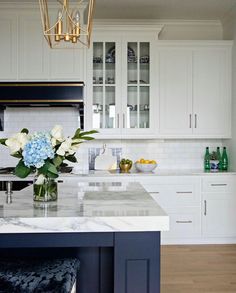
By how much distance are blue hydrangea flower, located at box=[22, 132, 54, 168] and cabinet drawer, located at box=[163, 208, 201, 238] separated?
110 inches

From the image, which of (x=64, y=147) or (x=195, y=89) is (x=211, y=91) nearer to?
(x=195, y=89)

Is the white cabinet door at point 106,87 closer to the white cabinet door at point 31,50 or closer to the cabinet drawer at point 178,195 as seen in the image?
the white cabinet door at point 31,50

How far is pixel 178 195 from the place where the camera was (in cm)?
429

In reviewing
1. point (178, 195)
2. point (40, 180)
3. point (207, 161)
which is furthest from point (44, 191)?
point (207, 161)

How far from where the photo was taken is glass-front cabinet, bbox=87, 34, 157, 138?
14.6 ft

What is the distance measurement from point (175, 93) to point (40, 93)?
1597 mm

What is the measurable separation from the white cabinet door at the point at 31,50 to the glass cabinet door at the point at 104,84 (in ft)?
1.97

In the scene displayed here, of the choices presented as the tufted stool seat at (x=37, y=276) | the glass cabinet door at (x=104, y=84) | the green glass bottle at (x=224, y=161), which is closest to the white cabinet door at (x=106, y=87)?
the glass cabinet door at (x=104, y=84)

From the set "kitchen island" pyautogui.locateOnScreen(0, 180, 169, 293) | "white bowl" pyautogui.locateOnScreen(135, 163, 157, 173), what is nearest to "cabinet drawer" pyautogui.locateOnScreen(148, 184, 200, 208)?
"white bowl" pyautogui.locateOnScreen(135, 163, 157, 173)

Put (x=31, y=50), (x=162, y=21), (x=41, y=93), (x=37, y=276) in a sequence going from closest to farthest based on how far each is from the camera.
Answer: (x=37, y=276) < (x=41, y=93) < (x=31, y=50) < (x=162, y=21)

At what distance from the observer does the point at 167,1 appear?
416 cm

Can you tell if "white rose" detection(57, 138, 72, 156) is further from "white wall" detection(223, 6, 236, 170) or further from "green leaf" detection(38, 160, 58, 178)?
"white wall" detection(223, 6, 236, 170)

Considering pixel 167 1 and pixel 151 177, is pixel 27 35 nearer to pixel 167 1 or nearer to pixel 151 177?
pixel 167 1

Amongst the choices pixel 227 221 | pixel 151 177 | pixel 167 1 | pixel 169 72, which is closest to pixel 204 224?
pixel 227 221
